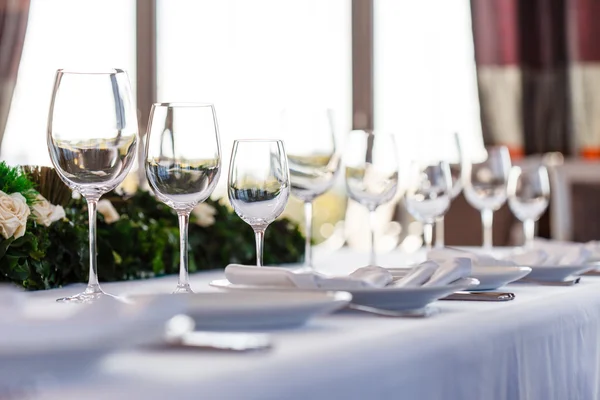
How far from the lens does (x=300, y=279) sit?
898 millimetres

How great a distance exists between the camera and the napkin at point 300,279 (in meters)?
0.88

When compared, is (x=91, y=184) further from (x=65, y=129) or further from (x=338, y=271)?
(x=338, y=271)

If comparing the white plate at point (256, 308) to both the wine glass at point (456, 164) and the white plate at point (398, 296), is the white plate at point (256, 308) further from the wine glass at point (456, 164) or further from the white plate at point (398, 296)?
the wine glass at point (456, 164)

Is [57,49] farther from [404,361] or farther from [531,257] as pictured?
[404,361]

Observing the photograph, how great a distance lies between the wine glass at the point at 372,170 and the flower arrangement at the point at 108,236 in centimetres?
29

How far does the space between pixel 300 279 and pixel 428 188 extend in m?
0.65

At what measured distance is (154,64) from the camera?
4.57m

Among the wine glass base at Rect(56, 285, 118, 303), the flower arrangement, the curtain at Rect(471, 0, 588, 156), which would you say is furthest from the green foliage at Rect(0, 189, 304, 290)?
the curtain at Rect(471, 0, 588, 156)

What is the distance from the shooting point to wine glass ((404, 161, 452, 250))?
1.50m

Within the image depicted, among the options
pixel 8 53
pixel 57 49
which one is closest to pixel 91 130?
pixel 8 53

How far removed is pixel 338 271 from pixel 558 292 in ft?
1.35

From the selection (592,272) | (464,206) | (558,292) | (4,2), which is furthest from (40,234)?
(4,2)

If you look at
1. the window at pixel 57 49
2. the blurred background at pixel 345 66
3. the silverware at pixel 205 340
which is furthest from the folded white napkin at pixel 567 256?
the window at pixel 57 49

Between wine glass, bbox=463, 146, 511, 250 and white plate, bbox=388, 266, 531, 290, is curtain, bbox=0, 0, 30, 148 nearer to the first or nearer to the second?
wine glass, bbox=463, 146, 511, 250
